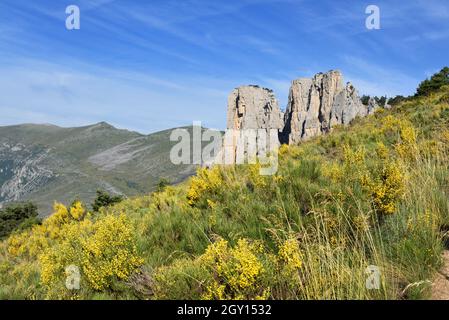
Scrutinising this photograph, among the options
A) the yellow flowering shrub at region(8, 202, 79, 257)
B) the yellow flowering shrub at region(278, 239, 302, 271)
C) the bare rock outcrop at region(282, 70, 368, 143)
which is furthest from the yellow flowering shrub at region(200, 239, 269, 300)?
the bare rock outcrop at region(282, 70, 368, 143)

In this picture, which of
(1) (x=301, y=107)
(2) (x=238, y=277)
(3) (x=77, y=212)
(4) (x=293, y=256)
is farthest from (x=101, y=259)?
(1) (x=301, y=107)

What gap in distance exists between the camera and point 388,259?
3.80m

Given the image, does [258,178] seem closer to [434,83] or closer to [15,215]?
[434,83]

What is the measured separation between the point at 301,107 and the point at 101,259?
347ft

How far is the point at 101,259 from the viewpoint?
14.9 ft

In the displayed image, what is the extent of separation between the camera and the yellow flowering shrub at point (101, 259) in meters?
4.20

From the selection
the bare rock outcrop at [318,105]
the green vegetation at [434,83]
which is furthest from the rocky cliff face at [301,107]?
the green vegetation at [434,83]

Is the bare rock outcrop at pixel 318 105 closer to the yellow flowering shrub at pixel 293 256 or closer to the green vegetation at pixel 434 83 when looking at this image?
the green vegetation at pixel 434 83

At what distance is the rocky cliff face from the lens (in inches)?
3573

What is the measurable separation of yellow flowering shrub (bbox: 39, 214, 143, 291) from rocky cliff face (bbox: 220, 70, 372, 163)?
81.1 m

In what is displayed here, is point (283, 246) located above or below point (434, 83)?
below

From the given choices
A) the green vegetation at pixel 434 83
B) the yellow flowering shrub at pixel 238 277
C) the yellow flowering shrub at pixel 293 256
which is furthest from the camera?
the green vegetation at pixel 434 83

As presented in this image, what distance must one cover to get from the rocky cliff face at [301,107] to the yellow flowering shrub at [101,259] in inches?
3193
